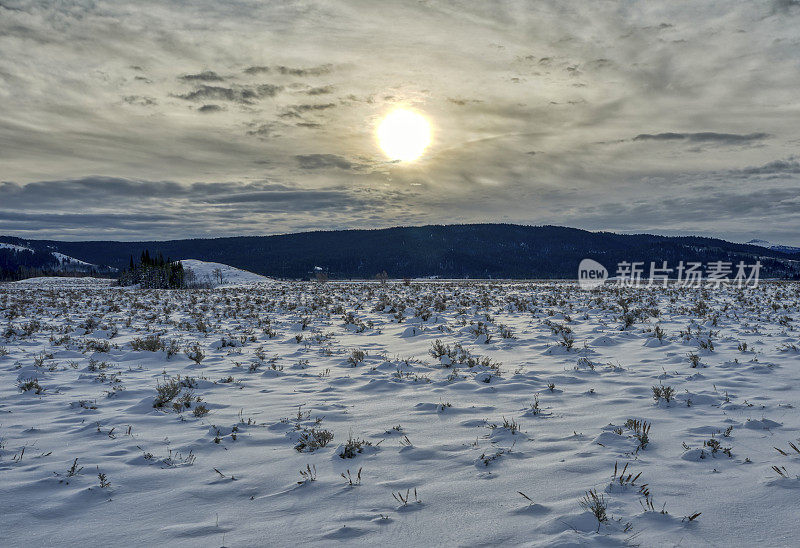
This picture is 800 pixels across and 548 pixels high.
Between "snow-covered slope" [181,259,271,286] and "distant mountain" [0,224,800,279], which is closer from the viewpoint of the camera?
"snow-covered slope" [181,259,271,286]

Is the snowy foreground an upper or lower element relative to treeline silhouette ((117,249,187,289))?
upper

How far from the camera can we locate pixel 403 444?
4637 mm

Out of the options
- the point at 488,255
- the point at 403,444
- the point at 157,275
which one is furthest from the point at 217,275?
the point at 488,255

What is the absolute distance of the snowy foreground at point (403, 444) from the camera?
3051 millimetres

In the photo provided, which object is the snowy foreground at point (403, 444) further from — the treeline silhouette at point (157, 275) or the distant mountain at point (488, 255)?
the distant mountain at point (488, 255)

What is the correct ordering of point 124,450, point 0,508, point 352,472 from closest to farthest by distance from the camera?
1. point 0,508
2. point 352,472
3. point 124,450

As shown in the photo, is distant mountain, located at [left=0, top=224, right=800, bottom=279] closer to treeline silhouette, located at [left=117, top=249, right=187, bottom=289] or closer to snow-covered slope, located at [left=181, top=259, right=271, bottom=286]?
snow-covered slope, located at [left=181, top=259, right=271, bottom=286]

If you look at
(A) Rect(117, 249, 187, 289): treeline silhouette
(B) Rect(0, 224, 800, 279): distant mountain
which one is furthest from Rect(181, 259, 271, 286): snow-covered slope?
(B) Rect(0, 224, 800, 279): distant mountain

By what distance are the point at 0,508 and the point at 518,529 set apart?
3.86m

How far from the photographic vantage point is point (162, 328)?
44.4ft

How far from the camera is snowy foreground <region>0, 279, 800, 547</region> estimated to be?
3.05 metres

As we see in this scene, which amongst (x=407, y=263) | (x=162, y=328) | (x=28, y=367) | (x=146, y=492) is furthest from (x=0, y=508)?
(x=407, y=263)

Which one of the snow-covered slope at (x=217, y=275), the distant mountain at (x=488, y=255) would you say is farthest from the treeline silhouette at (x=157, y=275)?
the distant mountain at (x=488, y=255)

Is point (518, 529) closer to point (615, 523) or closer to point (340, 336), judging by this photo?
point (615, 523)
